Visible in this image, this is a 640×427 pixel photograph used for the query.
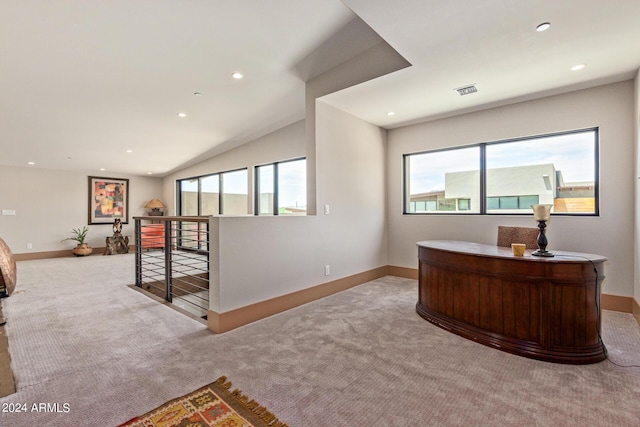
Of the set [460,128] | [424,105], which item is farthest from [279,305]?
[460,128]

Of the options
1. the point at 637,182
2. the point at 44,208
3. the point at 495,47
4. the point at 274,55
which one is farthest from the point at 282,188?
the point at 44,208

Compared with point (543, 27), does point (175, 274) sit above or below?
below

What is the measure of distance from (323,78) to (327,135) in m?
0.71

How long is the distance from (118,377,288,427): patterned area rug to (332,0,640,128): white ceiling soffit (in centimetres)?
269

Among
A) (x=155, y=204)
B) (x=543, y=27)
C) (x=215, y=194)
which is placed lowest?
(x=155, y=204)

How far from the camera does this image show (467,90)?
11.5 feet

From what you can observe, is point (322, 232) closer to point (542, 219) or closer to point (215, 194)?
point (542, 219)

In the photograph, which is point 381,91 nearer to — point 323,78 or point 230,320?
point 323,78

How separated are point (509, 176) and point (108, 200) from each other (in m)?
9.81

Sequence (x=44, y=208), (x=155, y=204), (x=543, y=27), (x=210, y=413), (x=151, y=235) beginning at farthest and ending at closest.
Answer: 1. (x=155, y=204)
2. (x=44, y=208)
3. (x=151, y=235)
4. (x=543, y=27)
5. (x=210, y=413)

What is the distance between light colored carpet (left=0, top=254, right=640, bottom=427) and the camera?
5.45 ft

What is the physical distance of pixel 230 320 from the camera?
2.86 metres

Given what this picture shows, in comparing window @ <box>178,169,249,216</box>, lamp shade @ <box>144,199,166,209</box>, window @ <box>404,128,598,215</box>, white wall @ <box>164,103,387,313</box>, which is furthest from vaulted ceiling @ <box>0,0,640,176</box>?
lamp shade @ <box>144,199,166,209</box>

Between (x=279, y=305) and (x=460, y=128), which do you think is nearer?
(x=279, y=305)
